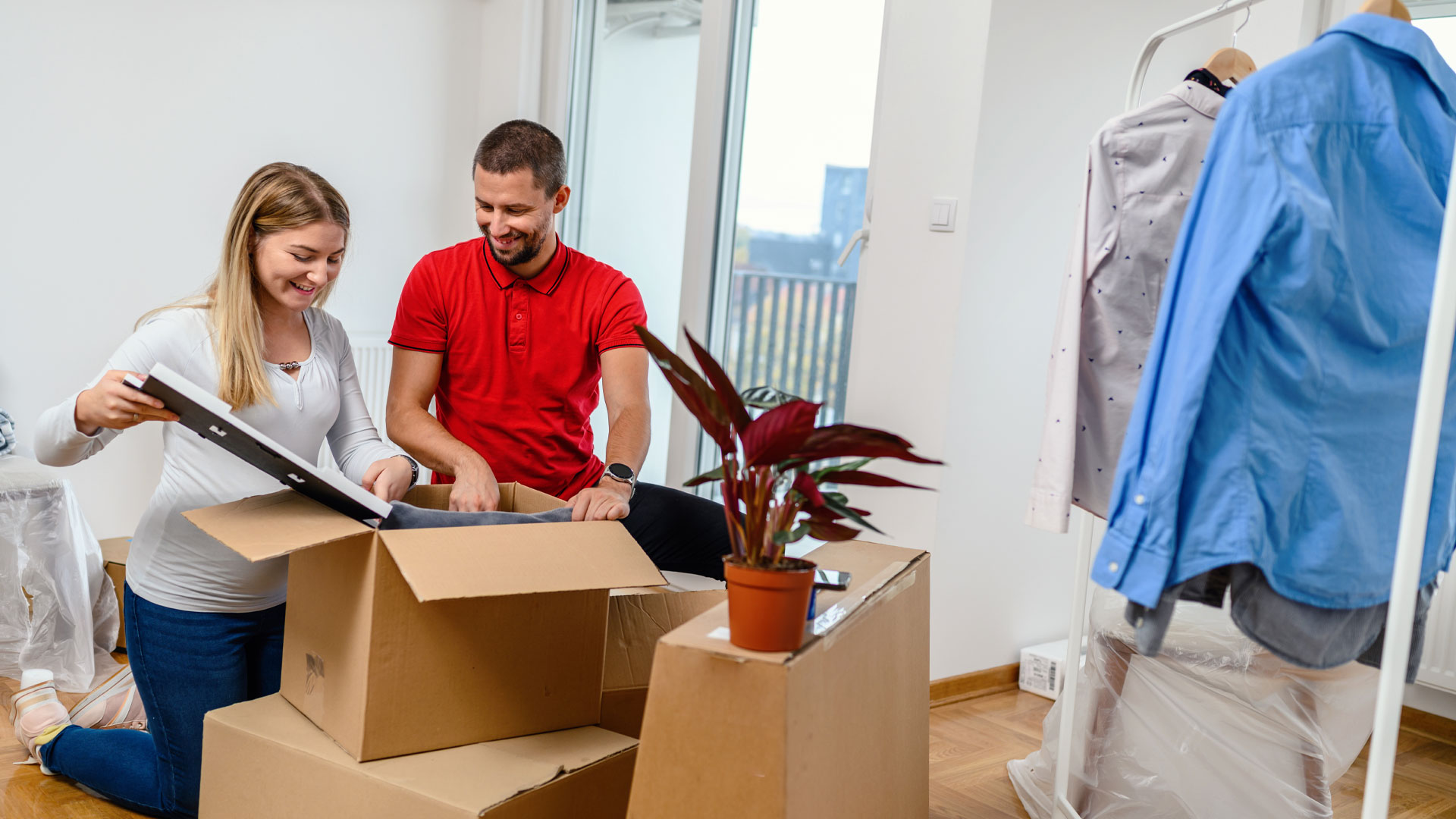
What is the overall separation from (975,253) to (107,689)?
2019 mm

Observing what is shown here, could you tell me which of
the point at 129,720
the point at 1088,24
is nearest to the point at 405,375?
the point at 129,720

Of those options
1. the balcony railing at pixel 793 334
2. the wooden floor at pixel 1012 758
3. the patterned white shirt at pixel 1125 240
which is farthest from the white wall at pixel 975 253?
the patterned white shirt at pixel 1125 240

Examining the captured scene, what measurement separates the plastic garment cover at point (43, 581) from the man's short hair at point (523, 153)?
4.64ft

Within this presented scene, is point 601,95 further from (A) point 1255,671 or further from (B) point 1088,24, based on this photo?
(A) point 1255,671

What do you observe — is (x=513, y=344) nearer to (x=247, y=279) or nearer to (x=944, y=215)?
(x=247, y=279)

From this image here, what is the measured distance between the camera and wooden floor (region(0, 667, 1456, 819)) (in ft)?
6.14

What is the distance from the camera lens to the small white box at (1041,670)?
2719 mm

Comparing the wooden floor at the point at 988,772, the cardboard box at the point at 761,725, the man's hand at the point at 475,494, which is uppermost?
the man's hand at the point at 475,494

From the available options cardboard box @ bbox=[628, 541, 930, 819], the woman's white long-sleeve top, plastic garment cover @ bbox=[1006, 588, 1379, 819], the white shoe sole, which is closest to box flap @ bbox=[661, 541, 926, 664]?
cardboard box @ bbox=[628, 541, 930, 819]

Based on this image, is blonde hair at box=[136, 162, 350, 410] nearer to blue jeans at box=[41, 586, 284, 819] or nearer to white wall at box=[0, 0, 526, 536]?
blue jeans at box=[41, 586, 284, 819]

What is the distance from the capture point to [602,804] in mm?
1367

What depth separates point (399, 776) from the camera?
124cm

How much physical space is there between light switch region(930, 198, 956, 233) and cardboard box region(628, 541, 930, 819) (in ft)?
4.53

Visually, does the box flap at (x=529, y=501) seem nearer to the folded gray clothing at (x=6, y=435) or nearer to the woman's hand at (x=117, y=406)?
the woman's hand at (x=117, y=406)
